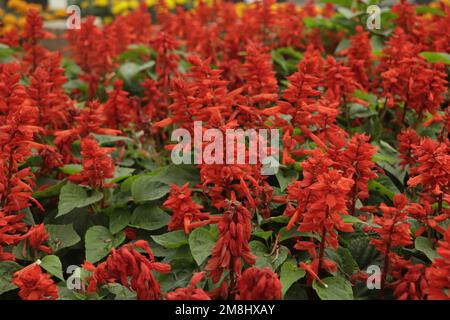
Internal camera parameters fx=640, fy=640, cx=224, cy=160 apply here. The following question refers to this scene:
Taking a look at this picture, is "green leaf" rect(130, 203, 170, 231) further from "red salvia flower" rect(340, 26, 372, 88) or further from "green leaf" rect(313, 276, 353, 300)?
"red salvia flower" rect(340, 26, 372, 88)

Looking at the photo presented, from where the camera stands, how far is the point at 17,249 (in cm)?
227

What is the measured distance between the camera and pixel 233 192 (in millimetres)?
2213

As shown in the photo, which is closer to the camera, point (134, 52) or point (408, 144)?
point (408, 144)

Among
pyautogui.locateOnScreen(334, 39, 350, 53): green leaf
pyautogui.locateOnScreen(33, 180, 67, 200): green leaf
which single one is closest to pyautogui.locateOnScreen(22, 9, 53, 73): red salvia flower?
pyautogui.locateOnScreen(33, 180, 67, 200): green leaf

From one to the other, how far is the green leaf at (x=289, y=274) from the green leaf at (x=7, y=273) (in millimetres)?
877

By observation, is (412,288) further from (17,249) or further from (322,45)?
(322,45)

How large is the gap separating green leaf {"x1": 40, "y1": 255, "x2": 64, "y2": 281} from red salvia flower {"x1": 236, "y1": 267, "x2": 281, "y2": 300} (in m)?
0.70

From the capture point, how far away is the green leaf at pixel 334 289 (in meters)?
1.96

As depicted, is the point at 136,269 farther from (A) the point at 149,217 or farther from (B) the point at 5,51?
(B) the point at 5,51

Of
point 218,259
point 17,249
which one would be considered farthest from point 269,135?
point 17,249

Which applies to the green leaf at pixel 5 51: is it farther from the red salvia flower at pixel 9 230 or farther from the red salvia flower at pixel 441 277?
the red salvia flower at pixel 441 277

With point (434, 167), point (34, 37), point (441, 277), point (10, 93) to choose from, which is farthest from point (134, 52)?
point (441, 277)

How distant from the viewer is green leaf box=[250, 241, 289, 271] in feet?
6.87

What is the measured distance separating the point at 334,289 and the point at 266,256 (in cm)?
26
